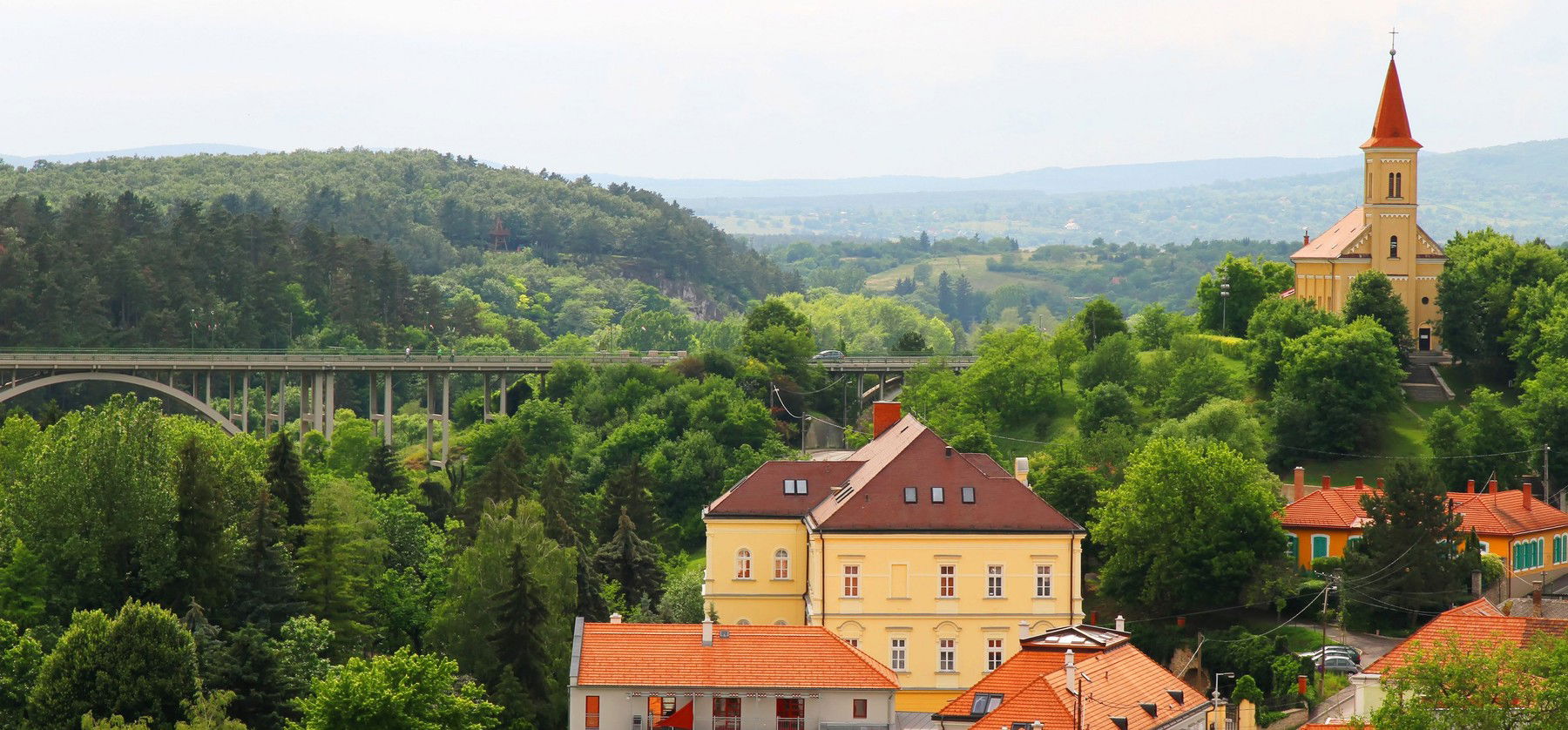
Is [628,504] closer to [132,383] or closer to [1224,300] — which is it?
[132,383]

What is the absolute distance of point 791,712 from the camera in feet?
201

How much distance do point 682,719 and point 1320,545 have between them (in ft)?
103

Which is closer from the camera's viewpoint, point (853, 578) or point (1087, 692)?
point (1087, 692)

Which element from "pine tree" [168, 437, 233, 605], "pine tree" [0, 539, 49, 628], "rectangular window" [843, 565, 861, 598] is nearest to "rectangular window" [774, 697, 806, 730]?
"rectangular window" [843, 565, 861, 598]

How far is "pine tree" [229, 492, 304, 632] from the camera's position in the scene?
69562 millimetres

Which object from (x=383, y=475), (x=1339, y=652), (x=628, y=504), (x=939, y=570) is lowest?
Result: (x=1339, y=652)

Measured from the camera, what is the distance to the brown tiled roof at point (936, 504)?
237 feet

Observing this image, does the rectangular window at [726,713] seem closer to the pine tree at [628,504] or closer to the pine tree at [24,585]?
the pine tree at [24,585]

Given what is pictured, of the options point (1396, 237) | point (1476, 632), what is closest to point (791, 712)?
point (1476, 632)

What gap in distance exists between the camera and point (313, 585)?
7269cm

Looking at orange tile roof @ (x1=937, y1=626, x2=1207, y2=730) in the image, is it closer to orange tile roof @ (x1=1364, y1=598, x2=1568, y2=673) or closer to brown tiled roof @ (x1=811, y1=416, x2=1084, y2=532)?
orange tile roof @ (x1=1364, y1=598, x2=1568, y2=673)

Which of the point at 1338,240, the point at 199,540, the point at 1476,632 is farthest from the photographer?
the point at 1338,240

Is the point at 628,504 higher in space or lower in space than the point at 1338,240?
lower

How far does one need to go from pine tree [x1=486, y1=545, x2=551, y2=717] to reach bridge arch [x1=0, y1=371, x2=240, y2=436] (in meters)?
52.0
